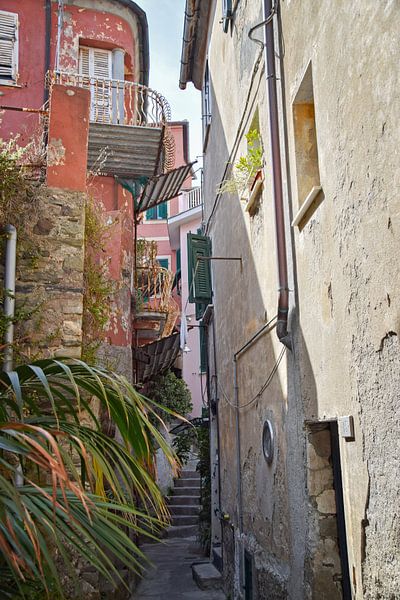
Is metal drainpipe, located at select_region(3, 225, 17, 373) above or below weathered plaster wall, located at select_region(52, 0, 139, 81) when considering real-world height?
below

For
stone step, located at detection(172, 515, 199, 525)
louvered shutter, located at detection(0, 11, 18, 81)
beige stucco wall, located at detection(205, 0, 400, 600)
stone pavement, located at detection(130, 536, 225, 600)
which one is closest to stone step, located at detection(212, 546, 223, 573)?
stone pavement, located at detection(130, 536, 225, 600)

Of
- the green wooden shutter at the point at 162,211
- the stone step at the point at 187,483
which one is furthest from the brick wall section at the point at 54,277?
the green wooden shutter at the point at 162,211

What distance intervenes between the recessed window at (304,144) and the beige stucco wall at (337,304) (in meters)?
0.10

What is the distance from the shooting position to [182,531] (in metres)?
15.6

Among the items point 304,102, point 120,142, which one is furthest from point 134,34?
point 304,102

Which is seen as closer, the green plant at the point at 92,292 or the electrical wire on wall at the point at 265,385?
the electrical wire on wall at the point at 265,385

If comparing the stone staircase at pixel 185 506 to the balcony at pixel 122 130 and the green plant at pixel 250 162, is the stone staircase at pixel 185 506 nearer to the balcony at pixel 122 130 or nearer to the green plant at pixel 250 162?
the balcony at pixel 122 130

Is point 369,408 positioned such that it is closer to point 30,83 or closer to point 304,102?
point 304,102

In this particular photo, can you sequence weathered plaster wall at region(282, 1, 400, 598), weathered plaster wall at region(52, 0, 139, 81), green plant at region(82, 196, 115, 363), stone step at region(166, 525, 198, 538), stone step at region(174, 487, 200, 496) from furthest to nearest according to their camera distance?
1. stone step at region(174, 487, 200, 496)
2. stone step at region(166, 525, 198, 538)
3. weathered plaster wall at region(52, 0, 139, 81)
4. green plant at region(82, 196, 115, 363)
5. weathered plaster wall at region(282, 1, 400, 598)

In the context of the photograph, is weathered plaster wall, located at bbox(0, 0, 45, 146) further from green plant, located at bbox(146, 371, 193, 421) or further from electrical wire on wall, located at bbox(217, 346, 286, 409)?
green plant, located at bbox(146, 371, 193, 421)

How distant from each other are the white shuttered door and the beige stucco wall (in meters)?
4.97

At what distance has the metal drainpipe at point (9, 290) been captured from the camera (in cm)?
555

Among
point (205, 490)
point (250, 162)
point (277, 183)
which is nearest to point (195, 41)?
point (250, 162)

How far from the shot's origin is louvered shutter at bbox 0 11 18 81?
12.7 m
